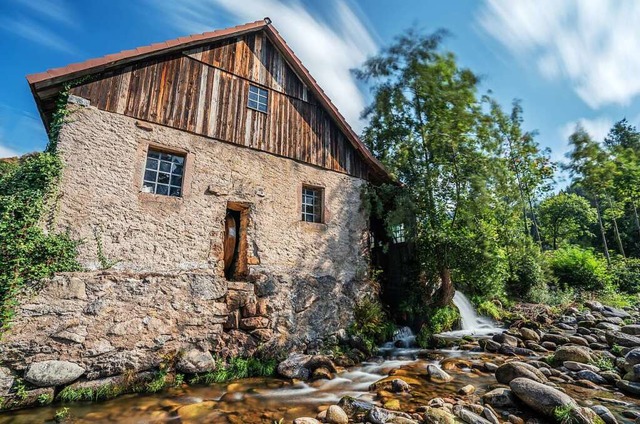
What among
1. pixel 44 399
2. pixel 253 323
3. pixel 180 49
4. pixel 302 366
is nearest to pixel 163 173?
pixel 180 49

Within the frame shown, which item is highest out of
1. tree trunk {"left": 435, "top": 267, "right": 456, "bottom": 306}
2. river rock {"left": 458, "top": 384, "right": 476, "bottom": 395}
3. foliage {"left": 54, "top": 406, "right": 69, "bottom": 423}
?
tree trunk {"left": 435, "top": 267, "right": 456, "bottom": 306}

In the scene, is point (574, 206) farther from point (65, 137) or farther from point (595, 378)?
point (65, 137)

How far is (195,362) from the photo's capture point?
5762 millimetres

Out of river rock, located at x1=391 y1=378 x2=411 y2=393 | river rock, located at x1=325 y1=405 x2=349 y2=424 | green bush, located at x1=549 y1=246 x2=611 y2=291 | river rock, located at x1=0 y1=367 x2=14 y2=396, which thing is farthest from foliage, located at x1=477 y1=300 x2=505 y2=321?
river rock, located at x1=0 y1=367 x2=14 y2=396

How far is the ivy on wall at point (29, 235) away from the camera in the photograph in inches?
183

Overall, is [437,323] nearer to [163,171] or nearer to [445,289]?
[445,289]

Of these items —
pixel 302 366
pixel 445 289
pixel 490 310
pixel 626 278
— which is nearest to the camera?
pixel 302 366

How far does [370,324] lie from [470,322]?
407cm

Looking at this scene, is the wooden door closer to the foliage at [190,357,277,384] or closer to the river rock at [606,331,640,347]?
the foliage at [190,357,277,384]

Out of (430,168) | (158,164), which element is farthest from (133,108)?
(430,168)

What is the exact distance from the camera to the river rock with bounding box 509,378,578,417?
155 inches

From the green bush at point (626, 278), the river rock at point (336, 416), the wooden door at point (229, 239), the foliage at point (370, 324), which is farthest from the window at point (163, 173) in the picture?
the green bush at point (626, 278)

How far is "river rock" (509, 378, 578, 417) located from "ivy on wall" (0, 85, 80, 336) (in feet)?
25.4

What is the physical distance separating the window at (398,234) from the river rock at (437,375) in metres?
4.47
